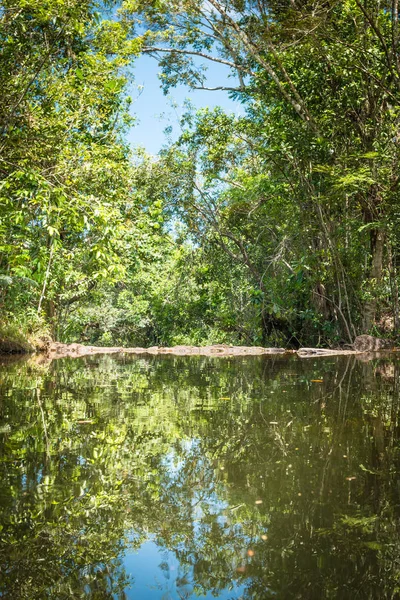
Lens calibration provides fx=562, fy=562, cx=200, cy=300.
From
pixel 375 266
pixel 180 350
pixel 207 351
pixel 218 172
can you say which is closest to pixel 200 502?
pixel 375 266

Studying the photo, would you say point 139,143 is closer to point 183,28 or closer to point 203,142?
point 203,142

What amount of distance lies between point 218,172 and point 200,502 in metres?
17.9

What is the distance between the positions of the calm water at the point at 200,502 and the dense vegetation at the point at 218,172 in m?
3.75

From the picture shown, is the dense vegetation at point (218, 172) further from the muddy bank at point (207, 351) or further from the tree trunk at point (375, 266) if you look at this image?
the muddy bank at point (207, 351)

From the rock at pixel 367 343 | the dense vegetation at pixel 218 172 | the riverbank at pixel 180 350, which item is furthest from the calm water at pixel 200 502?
the rock at pixel 367 343

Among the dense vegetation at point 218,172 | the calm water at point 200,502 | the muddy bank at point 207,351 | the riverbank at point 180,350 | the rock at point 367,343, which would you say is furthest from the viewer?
the muddy bank at point 207,351

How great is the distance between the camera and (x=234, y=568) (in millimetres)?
1712

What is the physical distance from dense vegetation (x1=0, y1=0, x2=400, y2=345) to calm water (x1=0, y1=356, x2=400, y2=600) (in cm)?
375

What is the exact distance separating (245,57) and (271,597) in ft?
49.3

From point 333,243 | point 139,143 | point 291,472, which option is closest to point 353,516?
point 291,472

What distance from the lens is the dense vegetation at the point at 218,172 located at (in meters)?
8.62

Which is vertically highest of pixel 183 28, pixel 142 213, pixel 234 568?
pixel 183 28

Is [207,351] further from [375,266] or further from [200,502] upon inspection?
[200,502]

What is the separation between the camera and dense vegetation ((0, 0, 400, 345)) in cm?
862
